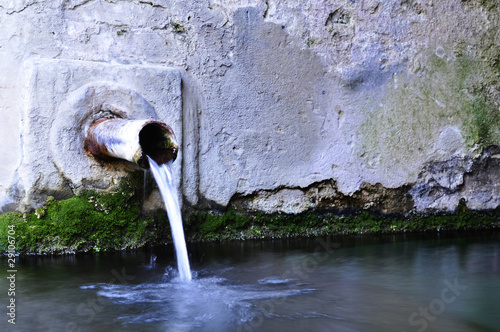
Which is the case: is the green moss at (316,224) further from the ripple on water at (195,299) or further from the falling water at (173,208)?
the ripple on water at (195,299)

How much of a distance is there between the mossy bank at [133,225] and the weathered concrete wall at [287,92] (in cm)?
10

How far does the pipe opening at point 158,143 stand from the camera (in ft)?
9.07

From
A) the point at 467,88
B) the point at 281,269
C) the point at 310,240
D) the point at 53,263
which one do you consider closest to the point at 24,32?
the point at 53,263

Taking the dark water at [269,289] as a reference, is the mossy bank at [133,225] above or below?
above

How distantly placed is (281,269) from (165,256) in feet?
2.43

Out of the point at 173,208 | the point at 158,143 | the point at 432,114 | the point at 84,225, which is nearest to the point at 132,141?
the point at 158,143

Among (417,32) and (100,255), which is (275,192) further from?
(417,32)

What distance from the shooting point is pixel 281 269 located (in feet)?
9.52

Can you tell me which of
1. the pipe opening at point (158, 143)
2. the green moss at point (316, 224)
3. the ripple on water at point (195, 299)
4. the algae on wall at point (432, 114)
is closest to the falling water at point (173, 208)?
the pipe opening at point (158, 143)

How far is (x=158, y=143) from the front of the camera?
2.87 m

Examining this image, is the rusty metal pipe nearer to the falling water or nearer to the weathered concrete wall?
the falling water

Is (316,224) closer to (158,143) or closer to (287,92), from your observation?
(287,92)

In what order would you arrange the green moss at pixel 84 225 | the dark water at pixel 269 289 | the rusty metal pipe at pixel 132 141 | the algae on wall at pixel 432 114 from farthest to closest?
the algae on wall at pixel 432 114 → the green moss at pixel 84 225 → the rusty metal pipe at pixel 132 141 → the dark water at pixel 269 289

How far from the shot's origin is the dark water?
2066mm
